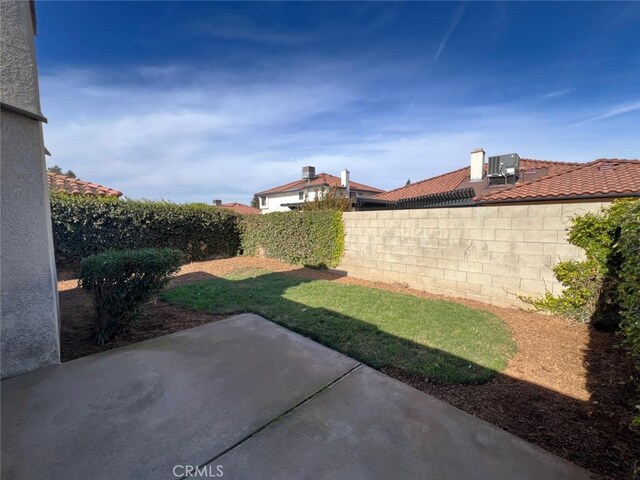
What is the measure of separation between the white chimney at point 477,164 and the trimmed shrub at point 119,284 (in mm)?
Answer: 16219

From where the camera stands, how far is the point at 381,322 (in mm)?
4648

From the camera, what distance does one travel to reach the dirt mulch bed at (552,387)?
2.10 metres

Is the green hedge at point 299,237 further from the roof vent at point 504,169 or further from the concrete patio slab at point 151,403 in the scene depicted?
the roof vent at point 504,169

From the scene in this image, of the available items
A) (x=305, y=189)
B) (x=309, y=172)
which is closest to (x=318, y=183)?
(x=305, y=189)

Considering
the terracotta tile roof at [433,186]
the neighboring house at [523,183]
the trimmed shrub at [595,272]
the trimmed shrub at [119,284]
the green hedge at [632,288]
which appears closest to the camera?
the green hedge at [632,288]

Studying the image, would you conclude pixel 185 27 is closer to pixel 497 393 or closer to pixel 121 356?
pixel 121 356

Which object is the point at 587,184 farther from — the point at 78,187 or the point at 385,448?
the point at 78,187

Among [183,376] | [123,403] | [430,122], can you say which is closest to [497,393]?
[183,376]

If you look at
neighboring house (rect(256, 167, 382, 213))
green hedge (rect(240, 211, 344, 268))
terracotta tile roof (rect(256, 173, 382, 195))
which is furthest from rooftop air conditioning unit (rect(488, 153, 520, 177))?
terracotta tile roof (rect(256, 173, 382, 195))

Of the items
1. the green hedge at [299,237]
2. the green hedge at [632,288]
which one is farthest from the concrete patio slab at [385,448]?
the green hedge at [299,237]

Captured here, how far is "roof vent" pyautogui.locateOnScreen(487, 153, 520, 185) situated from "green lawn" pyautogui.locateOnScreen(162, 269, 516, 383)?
1013 centimetres

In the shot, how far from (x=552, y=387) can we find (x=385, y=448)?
7.20 ft

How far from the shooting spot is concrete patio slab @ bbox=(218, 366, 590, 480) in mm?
1788

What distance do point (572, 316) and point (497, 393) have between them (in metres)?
3.24
